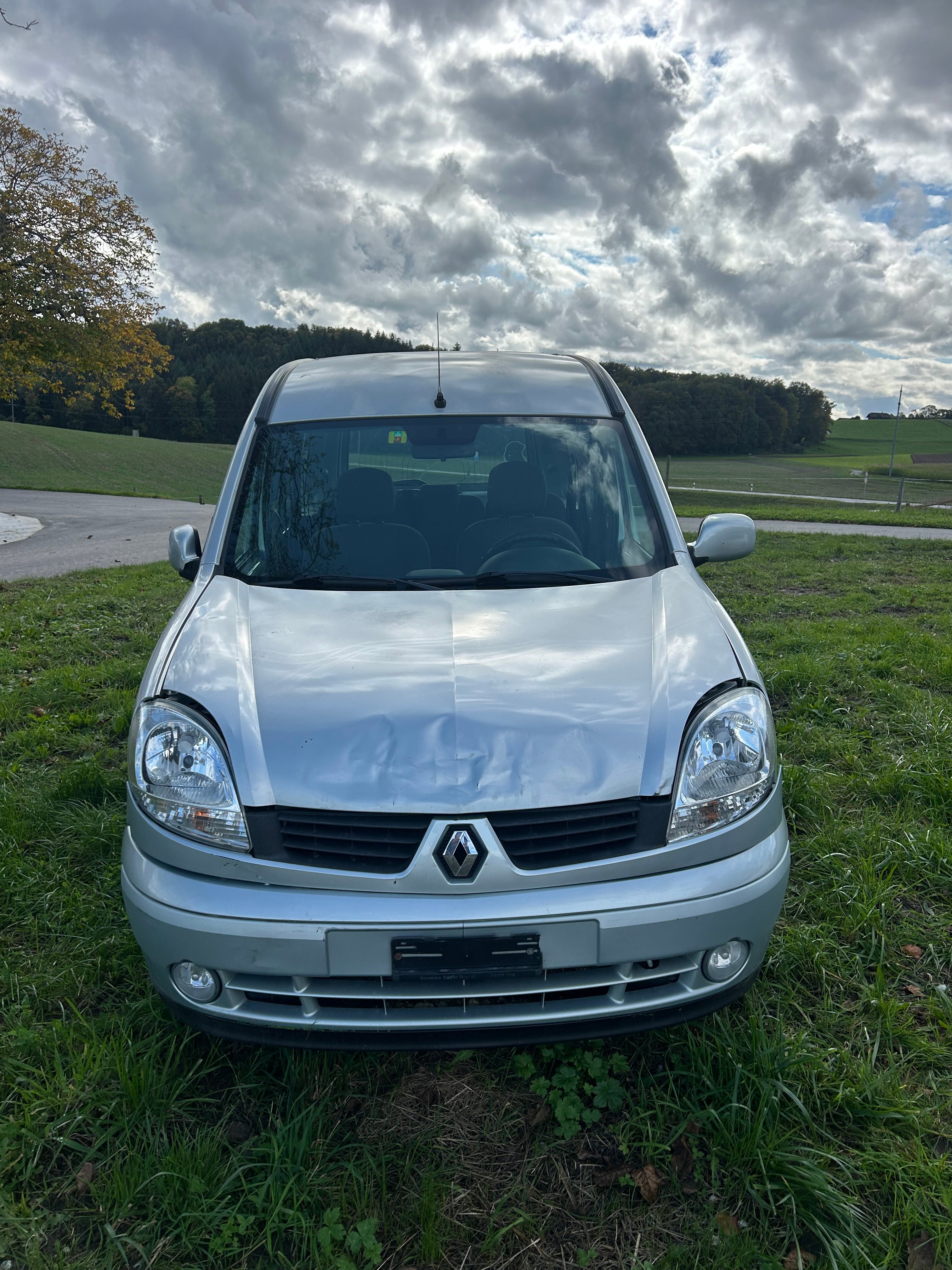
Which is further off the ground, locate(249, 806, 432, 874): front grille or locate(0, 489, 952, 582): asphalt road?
locate(249, 806, 432, 874): front grille

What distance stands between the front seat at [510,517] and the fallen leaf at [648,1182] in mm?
1750

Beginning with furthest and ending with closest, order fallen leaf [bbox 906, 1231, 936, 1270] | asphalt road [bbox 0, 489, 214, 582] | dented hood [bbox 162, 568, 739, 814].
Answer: asphalt road [bbox 0, 489, 214, 582] → dented hood [bbox 162, 568, 739, 814] → fallen leaf [bbox 906, 1231, 936, 1270]

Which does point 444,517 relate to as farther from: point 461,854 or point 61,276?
point 61,276

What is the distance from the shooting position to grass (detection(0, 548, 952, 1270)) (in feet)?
5.80

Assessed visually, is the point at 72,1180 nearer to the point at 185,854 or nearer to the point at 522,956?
the point at 185,854

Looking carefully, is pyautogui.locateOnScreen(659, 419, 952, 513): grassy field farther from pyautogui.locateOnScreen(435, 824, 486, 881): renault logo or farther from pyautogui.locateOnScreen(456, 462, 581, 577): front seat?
pyautogui.locateOnScreen(435, 824, 486, 881): renault logo

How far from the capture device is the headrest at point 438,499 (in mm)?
3109

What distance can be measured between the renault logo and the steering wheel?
1.28 meters

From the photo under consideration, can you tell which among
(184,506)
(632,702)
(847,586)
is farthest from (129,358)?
(632,702)

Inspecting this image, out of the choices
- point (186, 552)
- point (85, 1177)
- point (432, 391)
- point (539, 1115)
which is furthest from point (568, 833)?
point (432, 391)

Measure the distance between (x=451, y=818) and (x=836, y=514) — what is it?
2210cm

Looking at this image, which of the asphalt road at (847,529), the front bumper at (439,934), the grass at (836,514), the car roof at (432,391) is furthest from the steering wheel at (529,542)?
the grass at (836,514)

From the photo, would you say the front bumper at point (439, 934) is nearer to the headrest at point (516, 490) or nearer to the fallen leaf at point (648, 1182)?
the fallen leaf at point (648, 1182)

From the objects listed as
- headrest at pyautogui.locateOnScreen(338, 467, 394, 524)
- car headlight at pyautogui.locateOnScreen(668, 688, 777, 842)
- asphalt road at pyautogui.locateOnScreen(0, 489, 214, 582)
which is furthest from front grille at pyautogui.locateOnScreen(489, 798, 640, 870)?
asphalt road at pyautogui.locateOnScreen(0, 489, 214, 582)
